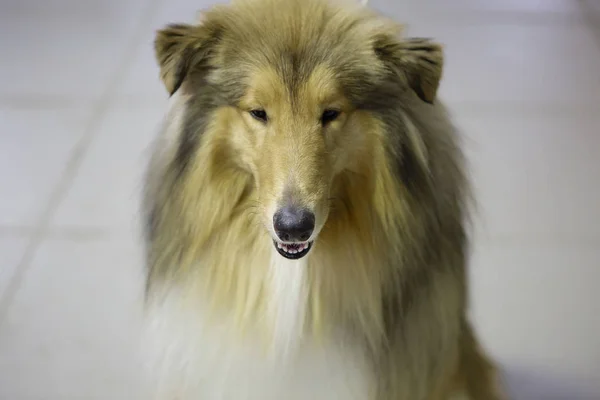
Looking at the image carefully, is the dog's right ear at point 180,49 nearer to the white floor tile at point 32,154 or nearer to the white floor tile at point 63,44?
the white floor tile at point 32,154

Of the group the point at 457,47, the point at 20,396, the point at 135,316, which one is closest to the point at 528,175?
the point at 457,47

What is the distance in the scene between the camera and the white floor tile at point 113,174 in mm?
2033

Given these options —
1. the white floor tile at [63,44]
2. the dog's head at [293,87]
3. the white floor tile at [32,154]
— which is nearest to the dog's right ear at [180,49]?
the dog's head at [293,87]

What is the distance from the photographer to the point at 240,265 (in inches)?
46.0

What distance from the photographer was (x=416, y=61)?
3.43ft

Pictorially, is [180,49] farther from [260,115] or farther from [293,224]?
[293,224]

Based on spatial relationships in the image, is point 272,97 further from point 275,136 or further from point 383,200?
point 383,200

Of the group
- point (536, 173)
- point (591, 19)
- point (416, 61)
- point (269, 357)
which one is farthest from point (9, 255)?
point (591, 19)

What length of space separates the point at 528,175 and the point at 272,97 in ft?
4.53

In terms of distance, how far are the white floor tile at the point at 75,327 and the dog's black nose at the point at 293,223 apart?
0.80 m

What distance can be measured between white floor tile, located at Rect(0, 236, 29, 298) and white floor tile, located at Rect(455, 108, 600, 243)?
54.0 inches

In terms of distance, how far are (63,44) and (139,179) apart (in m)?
1.09

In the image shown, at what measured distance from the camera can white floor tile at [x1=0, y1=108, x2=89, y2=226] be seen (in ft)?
6.82

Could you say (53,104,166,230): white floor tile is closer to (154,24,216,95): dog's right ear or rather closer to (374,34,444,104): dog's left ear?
(154,24,216,95): dog's right ear
